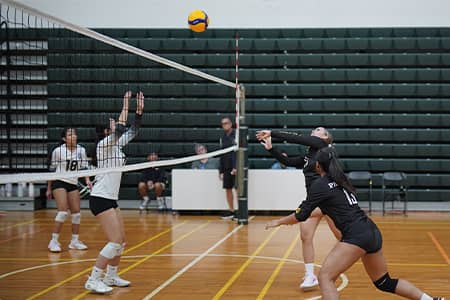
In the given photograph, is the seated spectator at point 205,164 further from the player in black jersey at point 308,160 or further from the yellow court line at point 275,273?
the player in black jersey at point 308,160

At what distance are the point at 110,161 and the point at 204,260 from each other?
8.30 ft

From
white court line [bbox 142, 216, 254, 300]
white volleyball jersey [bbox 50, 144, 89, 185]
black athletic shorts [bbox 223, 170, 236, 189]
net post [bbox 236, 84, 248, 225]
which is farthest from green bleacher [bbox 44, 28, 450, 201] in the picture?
white volleyball jersey [bbox 50, 144, 89, 185]

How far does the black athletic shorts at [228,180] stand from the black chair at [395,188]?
3.27 meters

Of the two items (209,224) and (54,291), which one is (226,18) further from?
(54,291)

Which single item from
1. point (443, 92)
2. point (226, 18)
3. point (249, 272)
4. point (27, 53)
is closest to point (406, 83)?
point (443, 92)

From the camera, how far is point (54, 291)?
7.89 metres

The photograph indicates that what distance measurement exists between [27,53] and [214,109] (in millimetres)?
9234

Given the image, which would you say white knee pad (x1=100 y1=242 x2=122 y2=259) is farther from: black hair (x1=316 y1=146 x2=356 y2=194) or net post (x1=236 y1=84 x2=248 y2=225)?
net post (x1=236 y1=84 x2=248 y2=225)

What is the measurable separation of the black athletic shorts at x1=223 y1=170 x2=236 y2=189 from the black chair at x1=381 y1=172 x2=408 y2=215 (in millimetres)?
3273

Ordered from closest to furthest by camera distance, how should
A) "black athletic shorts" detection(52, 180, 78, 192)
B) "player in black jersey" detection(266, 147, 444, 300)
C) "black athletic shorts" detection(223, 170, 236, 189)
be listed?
1. "player in black jersey" detection(266, 147, 444, 300)
2. "black athletic shorts" detection(52, 180, 78, 192)
3. "black athletic shorts" detection(223, 170, 236, 189)

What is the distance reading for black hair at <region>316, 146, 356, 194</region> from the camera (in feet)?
20.2

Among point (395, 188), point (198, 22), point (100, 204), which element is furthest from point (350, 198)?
point (395, 188)

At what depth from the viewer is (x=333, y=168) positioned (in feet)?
20.2

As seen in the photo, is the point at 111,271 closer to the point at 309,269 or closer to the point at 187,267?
the point at 187,267
